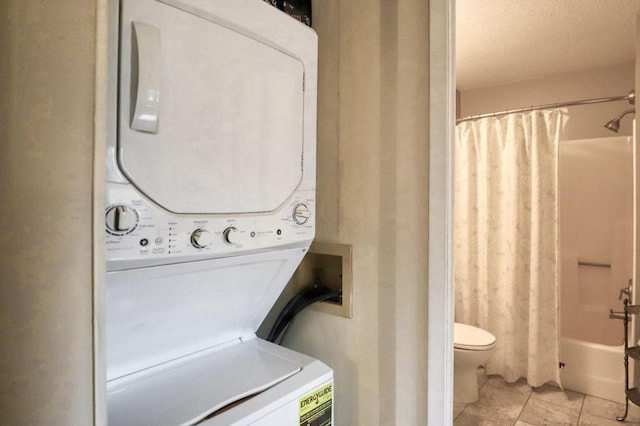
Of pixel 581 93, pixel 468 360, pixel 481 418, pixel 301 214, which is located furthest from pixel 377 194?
pixel 581 93

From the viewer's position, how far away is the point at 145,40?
26.9 inches

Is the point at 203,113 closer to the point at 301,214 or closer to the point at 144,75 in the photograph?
the point at 144,75

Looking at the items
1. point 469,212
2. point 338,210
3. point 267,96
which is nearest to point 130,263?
point 267,96

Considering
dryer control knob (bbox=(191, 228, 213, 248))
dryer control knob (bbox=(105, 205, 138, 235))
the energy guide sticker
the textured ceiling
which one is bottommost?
the energy guide sticker

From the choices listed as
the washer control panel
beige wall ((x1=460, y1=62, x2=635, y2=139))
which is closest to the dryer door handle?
the washer control panel

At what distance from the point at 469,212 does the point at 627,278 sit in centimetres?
135

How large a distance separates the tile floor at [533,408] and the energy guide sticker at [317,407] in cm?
168

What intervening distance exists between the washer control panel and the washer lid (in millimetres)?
1883

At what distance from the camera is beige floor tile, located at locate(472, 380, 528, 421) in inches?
93.5

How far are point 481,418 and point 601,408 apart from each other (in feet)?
2.87

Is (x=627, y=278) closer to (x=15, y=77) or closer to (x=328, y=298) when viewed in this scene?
(x=328, y=298)

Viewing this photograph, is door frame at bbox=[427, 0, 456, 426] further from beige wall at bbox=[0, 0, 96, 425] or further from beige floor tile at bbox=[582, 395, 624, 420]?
beige floor tile at bbox=[582, 395, 624, 420]

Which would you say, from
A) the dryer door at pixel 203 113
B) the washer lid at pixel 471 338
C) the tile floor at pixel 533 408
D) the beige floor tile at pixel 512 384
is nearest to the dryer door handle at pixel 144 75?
the dryer door at pixel 203 113

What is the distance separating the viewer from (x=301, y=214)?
3.39 ft
